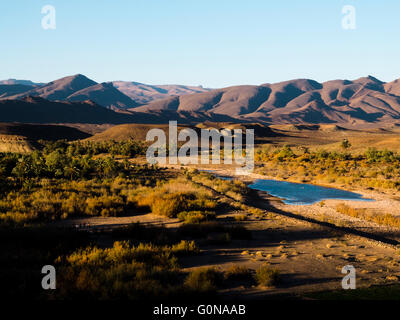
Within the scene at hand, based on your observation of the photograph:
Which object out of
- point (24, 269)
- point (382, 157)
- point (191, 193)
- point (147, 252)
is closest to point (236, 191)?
point (191, 193)

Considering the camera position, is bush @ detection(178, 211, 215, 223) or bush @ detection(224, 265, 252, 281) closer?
bush @ detection(224, 265, 252, 281)

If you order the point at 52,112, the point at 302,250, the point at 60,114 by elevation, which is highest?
the point at 52,112

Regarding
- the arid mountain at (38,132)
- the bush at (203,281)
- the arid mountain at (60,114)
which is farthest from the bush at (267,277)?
the arid mountain at (60,114)

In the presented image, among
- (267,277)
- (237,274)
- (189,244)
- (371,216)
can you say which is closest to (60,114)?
(371,216)

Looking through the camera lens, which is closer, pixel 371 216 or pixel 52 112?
pixel 371 216

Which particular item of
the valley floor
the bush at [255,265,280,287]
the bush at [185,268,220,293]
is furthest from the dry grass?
the bush at [185,268,220,293]

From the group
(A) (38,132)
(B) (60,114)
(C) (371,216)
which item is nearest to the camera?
(C) (371,216)

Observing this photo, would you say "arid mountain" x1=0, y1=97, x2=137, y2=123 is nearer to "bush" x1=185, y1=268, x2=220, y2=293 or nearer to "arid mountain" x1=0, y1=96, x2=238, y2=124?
"arid mountain" x1=0, y1=96, x2=238, y2=124

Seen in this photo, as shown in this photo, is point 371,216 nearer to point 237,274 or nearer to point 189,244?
point 189,244

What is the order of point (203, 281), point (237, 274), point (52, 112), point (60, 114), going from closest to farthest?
1. point (203, 281)
2. point (237, 274)
3. point (52, 112)
4. point (60, 114)

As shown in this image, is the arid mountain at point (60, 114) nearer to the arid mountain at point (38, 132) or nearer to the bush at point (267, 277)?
the arid mountain at point (38, 132)

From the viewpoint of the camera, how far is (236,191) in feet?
77.5
